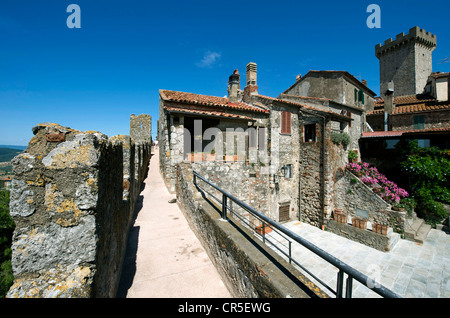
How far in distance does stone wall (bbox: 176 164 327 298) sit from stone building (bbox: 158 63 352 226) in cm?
516

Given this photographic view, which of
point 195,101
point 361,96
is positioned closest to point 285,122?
point 195,101

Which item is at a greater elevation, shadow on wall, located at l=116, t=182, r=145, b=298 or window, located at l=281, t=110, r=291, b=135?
window, located at l=281, t=110, r=291, b=135

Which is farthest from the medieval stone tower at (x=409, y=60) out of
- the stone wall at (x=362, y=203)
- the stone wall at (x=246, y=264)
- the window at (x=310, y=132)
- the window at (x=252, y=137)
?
the stone wall at (x=246, y=264)

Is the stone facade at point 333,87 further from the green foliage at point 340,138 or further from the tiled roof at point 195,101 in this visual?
the tiled roof at point 195,101

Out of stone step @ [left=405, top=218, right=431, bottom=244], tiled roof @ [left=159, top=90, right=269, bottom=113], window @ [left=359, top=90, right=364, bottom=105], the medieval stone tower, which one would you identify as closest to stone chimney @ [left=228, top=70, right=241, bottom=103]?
tiled roof @ [left=159, top=90, right=269, bottom=113]

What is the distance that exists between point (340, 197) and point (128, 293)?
1511 cm

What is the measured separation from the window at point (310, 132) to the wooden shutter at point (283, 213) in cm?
560

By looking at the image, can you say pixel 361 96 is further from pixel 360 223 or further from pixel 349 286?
pixel 349 286

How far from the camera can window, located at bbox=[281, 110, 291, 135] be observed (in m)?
14.1

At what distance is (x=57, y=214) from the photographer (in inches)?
69.7

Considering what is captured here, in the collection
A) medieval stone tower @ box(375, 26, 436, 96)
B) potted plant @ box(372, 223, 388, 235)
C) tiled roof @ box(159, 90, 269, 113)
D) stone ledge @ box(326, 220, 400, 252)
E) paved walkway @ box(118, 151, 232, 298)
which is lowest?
stone ledge @ box(326, 220, 400, 252)

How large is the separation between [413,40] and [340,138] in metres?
26.9

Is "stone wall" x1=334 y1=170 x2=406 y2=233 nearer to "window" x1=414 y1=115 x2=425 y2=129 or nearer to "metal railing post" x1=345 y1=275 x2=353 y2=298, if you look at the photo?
"window" x1=414 y1=115 x2=425 y2=129
